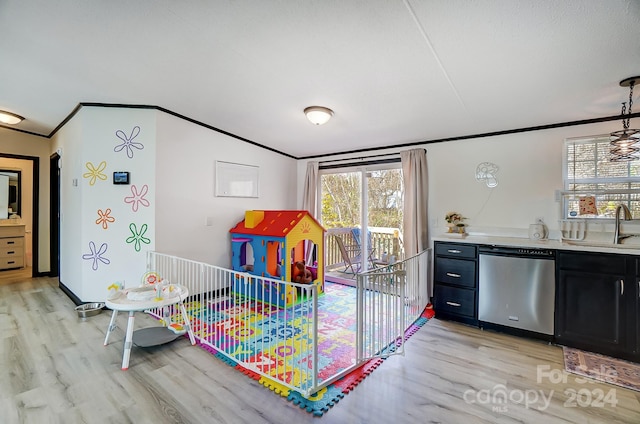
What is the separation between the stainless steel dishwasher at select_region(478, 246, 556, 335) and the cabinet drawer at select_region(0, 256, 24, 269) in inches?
321

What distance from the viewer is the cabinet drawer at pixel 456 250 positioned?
3.27 metres

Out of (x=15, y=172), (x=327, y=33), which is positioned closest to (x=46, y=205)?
(x=15, y=172)

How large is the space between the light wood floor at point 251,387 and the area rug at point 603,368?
104 mm

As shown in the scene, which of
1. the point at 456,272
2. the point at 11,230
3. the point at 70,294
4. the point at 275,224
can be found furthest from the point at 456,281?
the point at 11,230

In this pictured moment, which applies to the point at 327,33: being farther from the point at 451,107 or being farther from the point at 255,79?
the point at 451,107

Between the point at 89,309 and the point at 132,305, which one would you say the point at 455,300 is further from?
the point at 89,309

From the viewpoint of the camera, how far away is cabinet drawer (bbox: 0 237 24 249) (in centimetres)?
531

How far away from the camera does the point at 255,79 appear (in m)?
2.77

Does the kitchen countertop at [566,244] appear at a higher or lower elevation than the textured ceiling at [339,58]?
lower

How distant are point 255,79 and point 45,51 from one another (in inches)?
71.4

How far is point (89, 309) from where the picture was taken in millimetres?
3424

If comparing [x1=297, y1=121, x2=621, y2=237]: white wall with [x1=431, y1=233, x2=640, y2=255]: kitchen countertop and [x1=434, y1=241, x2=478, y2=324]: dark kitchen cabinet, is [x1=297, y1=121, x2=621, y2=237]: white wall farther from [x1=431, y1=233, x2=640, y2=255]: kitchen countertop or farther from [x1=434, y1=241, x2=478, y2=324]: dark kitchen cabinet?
[x1=434, y1=241, x2=478, y2=324]: dark kitchen cabinet

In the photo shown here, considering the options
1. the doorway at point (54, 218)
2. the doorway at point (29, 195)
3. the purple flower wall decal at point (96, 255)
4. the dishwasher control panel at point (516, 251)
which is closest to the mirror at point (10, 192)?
the doorway at point (29, 195)

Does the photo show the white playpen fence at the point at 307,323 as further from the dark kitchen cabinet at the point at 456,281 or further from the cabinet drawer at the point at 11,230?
the cabinet drawer at the point at 11,230
